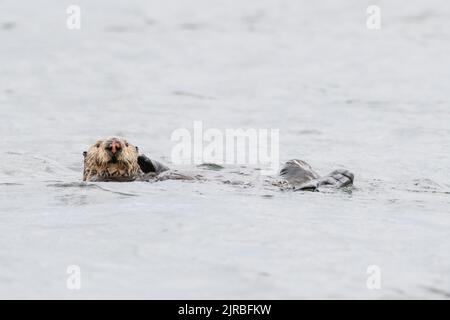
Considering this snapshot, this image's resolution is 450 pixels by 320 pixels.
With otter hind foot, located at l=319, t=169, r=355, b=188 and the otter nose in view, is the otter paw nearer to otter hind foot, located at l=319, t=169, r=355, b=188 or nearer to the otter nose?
the otter nose

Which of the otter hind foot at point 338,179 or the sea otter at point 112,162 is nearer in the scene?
the otter hind foot at point 338,179

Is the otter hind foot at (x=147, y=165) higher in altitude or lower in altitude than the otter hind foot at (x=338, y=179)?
higher

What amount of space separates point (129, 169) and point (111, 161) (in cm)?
20

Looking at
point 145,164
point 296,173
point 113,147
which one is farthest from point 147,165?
point 296,173

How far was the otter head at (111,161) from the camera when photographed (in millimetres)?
8445

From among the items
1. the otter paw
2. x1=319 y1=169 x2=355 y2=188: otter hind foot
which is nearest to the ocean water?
x1=319 y1=169 x2=355 y2=188: otter hind foot

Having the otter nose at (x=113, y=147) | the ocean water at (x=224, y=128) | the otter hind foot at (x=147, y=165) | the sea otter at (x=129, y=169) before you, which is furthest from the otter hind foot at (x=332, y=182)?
the otter nose at (x=113, y=147)

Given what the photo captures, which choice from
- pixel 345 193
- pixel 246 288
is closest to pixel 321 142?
pixel 345 193

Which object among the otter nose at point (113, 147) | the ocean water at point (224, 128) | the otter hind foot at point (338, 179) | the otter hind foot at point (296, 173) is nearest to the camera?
the ocean water at point (224, 128)

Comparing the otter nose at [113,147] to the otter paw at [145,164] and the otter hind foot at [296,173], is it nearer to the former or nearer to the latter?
the otter paw at [145,164]

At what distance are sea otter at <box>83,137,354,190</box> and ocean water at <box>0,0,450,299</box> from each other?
0.65 ft

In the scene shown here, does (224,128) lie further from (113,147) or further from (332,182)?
(332,182)

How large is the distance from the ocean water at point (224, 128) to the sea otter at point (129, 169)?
0.65ft

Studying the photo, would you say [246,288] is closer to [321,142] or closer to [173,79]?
[321,142]
